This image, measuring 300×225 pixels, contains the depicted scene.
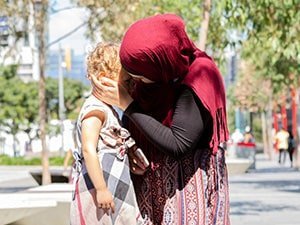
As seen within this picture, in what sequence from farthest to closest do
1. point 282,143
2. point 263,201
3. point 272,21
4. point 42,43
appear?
1. point 282,143
2. point 42,43
3. point 263,201
4. point 272,21

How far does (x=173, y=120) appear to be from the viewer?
376 centimetres

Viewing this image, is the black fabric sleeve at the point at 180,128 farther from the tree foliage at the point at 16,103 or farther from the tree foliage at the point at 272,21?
the tree foliage at the point at 16,103

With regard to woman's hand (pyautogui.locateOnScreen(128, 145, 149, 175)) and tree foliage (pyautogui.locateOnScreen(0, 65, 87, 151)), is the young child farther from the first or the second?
tree foliage (pyautogui.locateOnScreen(0, 65, 87, 151))

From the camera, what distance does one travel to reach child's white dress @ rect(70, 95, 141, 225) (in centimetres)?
402

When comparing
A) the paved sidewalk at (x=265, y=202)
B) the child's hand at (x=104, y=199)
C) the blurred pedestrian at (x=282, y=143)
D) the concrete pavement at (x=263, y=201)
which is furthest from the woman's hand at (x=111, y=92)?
the blurred pedestrian at (x=282, y=143)

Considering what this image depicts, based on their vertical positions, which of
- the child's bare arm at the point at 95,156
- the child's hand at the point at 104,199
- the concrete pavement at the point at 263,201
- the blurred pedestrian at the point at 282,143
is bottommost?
the blurred pedestrian at the point at 282,143

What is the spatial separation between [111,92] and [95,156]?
0.83 feet

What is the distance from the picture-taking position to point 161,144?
3754 millimetres

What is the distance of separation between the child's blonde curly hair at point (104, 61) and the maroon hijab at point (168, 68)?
17 centimetres

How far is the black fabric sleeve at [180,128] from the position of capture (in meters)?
3.73

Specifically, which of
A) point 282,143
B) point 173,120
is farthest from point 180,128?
point 282,143

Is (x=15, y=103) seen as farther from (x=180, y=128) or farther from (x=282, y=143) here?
(x=180, y=128)

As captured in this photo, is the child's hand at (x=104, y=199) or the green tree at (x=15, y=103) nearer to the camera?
the child's hand at (x=104, y=199)

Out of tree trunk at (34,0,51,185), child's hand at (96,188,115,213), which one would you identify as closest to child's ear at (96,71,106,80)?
child's hand at (96,188,115,213)
